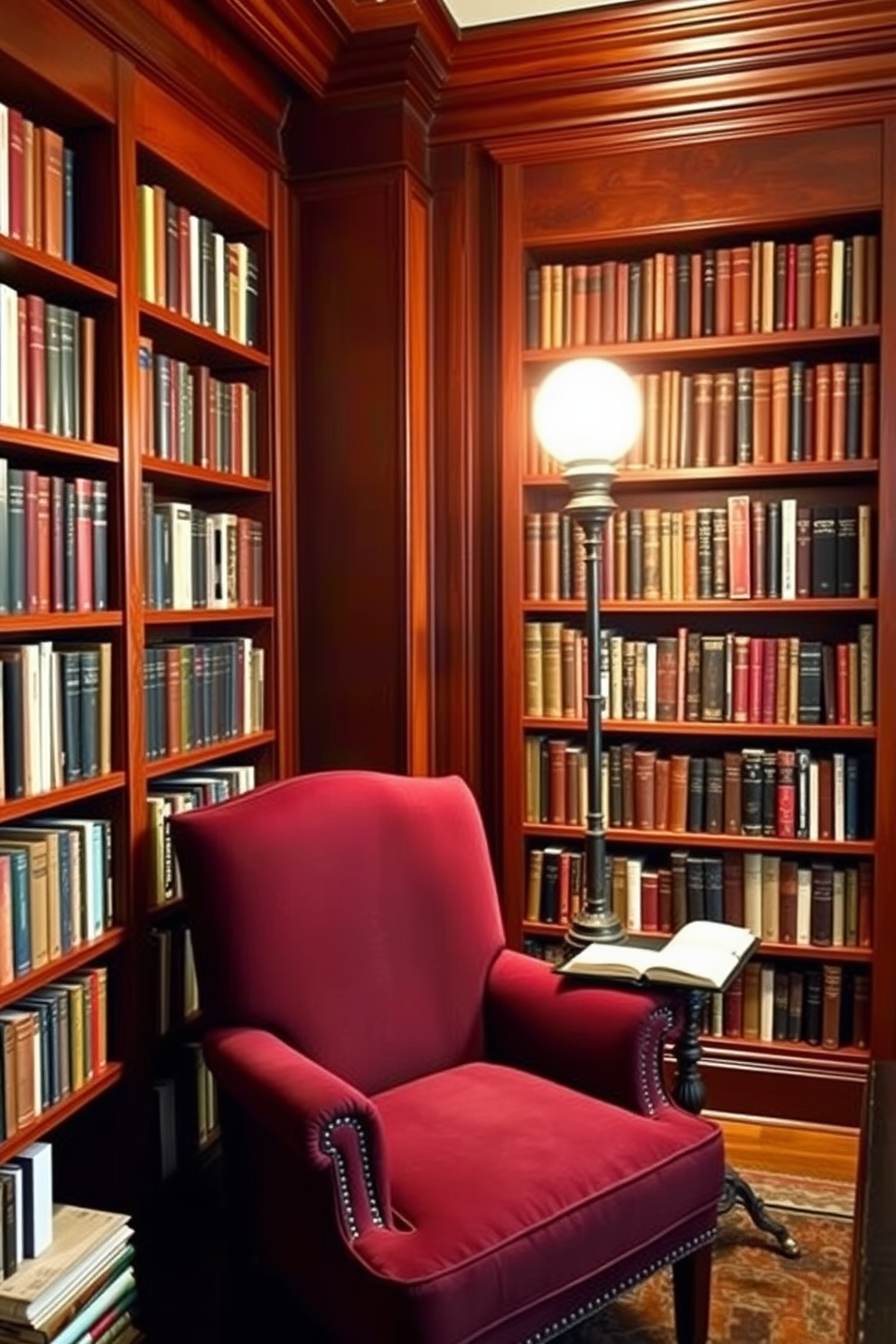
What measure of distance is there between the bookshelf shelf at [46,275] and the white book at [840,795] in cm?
192

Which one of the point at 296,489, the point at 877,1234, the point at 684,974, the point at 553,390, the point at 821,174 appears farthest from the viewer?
the point at 296,489

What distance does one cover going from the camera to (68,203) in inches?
79.0

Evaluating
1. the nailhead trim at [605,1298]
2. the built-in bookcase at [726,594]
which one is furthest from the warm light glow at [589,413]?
the nailhead trim at [605,1298]

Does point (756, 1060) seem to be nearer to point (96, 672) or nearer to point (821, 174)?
point (96, 672)

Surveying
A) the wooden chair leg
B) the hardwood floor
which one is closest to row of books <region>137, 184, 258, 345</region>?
the wooden chair leg

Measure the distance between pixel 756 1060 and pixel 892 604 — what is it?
1161 millimetres

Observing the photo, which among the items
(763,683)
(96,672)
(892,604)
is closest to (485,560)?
(763,683)

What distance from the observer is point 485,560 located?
2928 mm

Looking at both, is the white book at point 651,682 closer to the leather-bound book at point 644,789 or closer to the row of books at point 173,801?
the leather-bound book at point 644,789

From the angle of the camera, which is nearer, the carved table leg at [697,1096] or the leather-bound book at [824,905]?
the carved table leg at [697,1096]

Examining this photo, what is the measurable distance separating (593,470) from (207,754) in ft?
3.29

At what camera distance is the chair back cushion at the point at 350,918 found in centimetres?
191

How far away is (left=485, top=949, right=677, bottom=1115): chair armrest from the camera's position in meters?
1.94

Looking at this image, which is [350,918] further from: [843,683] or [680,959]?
[843,683]
